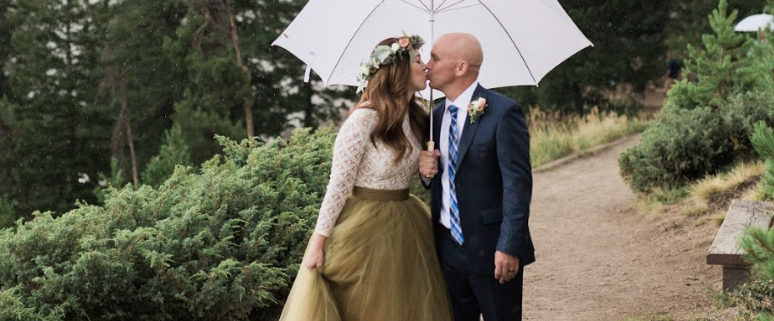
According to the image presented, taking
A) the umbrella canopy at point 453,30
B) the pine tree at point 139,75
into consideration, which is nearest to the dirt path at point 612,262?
the umbrella canopy at point 453,30

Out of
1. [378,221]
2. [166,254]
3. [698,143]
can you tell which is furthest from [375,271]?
[698,143]

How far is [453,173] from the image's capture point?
3.74 metres

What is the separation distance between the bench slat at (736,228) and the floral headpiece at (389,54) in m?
2.67

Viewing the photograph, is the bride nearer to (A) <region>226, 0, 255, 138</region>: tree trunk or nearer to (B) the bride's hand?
(B) the bride's hand

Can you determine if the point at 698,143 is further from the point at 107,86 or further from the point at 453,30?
the point at 107,86

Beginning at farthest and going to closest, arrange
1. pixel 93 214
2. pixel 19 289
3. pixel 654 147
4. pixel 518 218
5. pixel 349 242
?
pixel 654 147, pixel 93 214, pixel 19 289, pixel 349 242, pixel 518 218

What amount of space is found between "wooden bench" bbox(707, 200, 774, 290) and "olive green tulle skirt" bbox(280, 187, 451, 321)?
2412 millimetres

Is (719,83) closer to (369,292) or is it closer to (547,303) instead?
(547,303)

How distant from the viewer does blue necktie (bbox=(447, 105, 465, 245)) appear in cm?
374

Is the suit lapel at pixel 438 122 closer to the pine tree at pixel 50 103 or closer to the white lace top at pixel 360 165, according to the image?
the white lace top at pixel 360 165

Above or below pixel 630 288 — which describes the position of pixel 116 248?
above

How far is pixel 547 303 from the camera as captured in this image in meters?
6.83

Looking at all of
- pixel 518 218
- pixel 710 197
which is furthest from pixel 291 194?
pixel 710 197

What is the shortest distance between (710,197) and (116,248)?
20.7 feet
